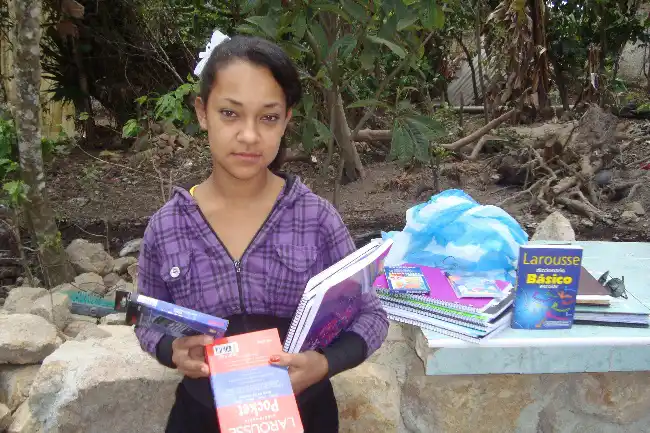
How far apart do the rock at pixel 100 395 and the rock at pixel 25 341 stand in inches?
16.5

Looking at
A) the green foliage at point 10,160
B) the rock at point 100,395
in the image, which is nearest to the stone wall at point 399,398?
the rock at point 100,395

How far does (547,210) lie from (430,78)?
4.57 metres

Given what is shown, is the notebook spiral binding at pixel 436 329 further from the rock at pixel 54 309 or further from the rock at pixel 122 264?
the rock at pixel 122 264

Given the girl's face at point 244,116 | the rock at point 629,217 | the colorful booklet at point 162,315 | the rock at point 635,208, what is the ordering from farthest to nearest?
the rock at point 635,208, the rock at point 629,217, the girl's face at point 244,116, the colorful booklet at point 162,315

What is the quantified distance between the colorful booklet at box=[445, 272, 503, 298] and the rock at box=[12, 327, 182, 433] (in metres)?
0.90

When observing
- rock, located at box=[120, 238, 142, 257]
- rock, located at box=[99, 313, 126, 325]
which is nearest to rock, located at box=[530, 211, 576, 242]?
rock, located at box=[99, 313, 126, 325]

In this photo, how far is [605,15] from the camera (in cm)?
758

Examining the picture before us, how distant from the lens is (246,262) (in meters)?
1.21

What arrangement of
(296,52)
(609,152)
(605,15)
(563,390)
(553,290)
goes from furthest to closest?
(605,15)
(609,152)
(296,52)
(563,390)
(553,290)

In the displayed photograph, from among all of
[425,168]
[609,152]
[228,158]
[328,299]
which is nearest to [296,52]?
[228,158]

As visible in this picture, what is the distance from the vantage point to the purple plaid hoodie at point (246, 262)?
121cm

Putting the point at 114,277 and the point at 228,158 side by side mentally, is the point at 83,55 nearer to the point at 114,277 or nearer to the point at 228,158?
the point at 114,277

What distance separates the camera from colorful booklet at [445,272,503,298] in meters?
1.82

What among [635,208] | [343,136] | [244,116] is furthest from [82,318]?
[635,208]
